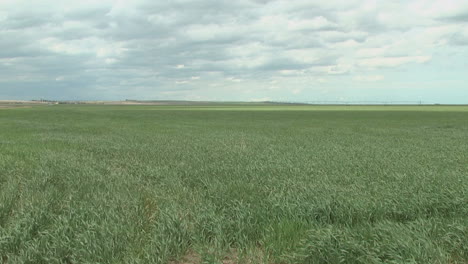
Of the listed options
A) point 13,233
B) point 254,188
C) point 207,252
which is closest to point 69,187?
point 13,233

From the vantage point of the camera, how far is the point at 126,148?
19.7 metres

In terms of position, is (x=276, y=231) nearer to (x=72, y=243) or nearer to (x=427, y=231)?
(x=427, y=231)

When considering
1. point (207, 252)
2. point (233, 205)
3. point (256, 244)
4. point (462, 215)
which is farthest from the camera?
point (233, 205)

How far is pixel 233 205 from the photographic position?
8047 mm

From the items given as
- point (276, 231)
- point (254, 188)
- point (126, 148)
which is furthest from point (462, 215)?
point (126, 148)

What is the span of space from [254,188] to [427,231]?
4.46 metres

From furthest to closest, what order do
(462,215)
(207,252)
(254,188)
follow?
(254,188), (462,215), (207,252)

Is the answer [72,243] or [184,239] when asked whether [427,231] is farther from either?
[72,243]

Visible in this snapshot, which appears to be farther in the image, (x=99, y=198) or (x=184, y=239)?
(x=99, y=198)

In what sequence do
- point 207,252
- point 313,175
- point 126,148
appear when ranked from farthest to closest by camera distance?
point 126,148 → point 313,175 → point 207,252

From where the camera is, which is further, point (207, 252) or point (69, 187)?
point (69, 187)

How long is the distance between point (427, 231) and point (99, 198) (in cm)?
699

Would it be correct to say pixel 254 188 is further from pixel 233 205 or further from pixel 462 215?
pixel 462 215

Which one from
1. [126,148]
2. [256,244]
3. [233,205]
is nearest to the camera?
[256,244]
